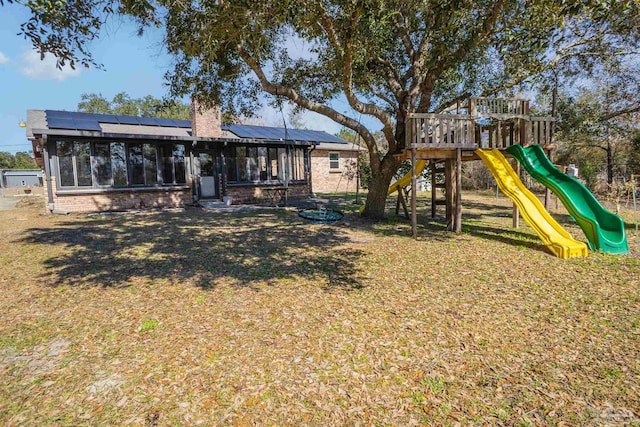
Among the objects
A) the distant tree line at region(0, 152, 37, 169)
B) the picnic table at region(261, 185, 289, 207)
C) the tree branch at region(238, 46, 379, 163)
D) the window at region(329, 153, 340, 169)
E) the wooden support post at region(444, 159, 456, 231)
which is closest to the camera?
the tree branch at region(238, 46, 379, 163)

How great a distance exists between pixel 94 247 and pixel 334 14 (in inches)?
266

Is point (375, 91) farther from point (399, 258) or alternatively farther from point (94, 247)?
point (94, 247)

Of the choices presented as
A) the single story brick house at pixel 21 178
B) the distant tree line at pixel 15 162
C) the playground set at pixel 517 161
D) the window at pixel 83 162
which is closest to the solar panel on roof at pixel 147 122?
the window at pixel 83 162

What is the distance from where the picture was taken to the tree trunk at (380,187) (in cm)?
988

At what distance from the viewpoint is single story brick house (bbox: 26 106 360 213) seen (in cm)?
1230

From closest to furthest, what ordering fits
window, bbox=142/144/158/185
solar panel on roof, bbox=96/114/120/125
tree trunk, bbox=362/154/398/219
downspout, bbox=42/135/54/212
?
1. tree trunk, bbox=362/154/398/219
2. downspout, bbox=42/135/54/212
3. window, bbox=142/144/158/185
4. solar panel on roof, bbox=96/114/120/125

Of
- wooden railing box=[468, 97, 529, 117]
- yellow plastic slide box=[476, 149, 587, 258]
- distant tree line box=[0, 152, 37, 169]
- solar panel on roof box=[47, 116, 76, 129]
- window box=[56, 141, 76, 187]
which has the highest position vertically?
distant tree line box=[0, 152, 37, 169]

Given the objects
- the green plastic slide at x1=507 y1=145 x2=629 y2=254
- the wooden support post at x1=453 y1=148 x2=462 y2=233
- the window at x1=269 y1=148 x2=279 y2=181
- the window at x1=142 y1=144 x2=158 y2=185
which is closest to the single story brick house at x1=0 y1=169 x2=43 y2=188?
the window at x1=142 y1=144 x2=158 y2=185

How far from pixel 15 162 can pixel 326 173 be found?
67673mm

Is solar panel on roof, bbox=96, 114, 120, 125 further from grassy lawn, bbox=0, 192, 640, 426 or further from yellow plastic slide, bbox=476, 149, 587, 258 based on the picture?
yellow plastic slide, bbox=476, 149, 587, 258

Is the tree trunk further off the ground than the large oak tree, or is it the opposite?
the large oak tree

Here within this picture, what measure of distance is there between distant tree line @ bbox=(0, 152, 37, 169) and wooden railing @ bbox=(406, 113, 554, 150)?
2827 inches

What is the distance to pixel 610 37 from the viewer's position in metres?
10.5

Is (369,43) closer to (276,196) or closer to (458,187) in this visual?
(458,187)
